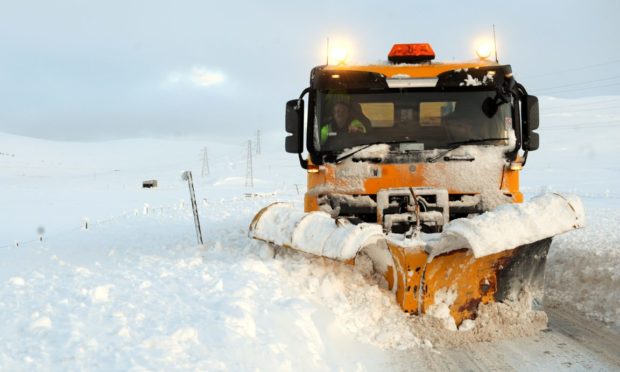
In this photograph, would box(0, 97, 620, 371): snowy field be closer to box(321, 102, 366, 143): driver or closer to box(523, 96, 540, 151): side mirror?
box(321, 102, 366, 143): driver

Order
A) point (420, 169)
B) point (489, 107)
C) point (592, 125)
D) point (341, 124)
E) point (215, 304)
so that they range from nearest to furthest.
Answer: point (215, 304) < point (420, 169) < point (489, 107) < point (341, 124) < point (592, 125)

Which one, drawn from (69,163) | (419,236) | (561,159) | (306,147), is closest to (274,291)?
(419,236)

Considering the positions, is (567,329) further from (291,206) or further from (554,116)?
(554,116)

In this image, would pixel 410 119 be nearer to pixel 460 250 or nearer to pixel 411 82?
pixel 411 82

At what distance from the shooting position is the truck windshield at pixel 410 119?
5.82 metres

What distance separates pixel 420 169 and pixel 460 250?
110 cm

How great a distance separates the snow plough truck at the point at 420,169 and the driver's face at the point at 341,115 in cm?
1

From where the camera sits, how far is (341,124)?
597 cm

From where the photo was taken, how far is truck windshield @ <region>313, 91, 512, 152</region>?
229 inches

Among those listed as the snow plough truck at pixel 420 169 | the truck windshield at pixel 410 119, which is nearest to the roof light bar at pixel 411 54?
the snow plough truck at pixel 420 169

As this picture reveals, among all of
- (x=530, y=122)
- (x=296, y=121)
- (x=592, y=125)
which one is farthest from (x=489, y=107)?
(x=592, y=125)

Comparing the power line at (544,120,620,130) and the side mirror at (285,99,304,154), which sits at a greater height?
the power line at (544,120,620,130)

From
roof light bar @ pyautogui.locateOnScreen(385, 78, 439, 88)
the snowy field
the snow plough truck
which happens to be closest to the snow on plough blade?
the snow plough truck

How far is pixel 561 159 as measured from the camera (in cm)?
5116
